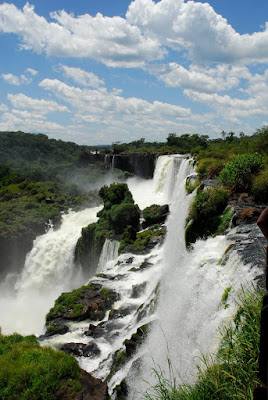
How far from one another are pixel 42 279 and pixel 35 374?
722 inches

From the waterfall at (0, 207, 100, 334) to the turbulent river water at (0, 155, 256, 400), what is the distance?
0.26 ft

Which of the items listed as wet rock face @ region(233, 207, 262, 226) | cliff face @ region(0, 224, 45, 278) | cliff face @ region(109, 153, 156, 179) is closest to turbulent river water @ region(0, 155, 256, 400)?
wet rock face @ region(233, 207, 262, 226)

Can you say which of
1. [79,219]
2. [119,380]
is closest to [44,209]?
[79,219]

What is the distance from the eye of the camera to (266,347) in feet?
6.36

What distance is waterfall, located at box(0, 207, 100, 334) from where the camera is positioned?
2044cm

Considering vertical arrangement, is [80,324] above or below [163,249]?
below

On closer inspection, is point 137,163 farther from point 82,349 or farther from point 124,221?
point 82,349

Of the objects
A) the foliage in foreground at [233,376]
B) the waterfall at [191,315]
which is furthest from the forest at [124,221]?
the waterfall at [191,315]

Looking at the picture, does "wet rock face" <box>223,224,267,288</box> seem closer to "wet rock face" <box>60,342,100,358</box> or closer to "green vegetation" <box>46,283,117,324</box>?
"wet rock face" <box>60,342,100,358</box>

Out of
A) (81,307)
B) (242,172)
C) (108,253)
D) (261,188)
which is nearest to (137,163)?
(108,253)

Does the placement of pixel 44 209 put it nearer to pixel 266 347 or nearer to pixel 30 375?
pixel 30 375

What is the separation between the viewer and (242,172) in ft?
39.0

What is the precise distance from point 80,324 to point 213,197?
23.1 feet

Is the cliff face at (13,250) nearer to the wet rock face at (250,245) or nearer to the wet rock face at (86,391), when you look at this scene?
the wet rock face at (86,391)
